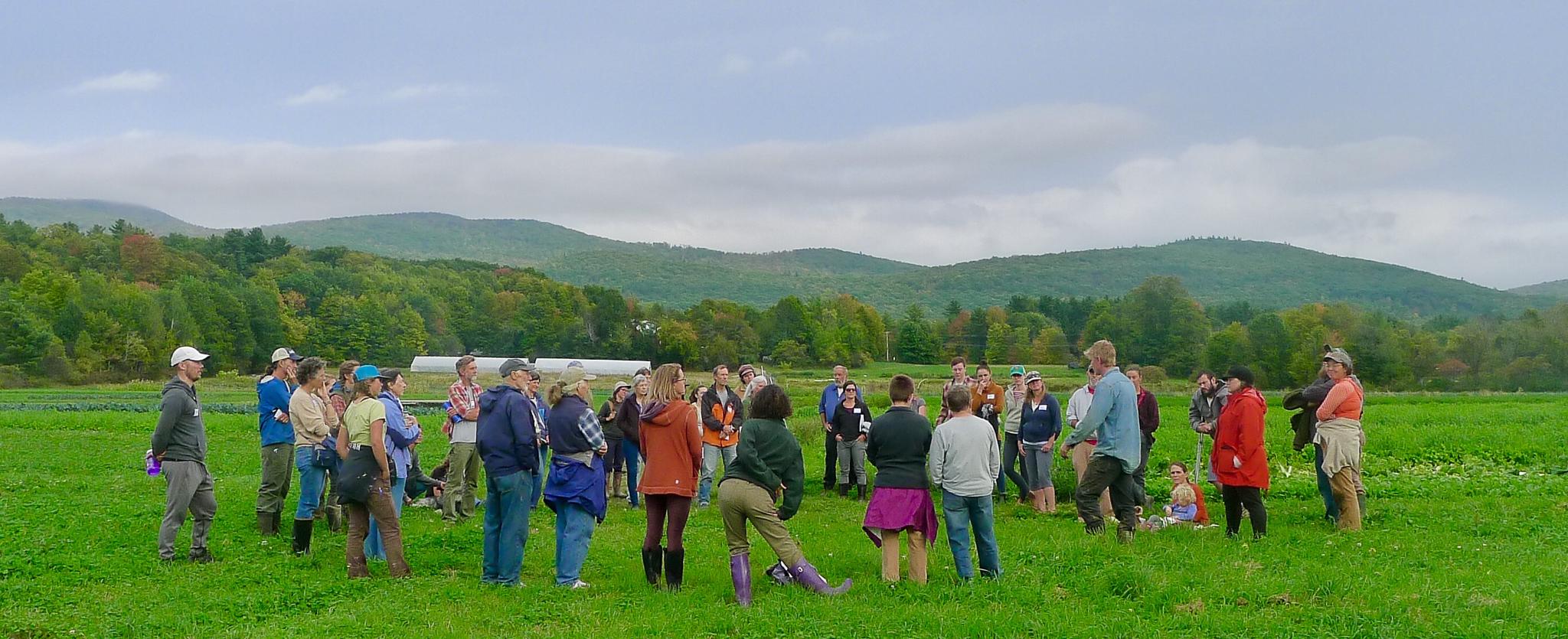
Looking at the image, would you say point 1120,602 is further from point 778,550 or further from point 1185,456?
point 1185,456

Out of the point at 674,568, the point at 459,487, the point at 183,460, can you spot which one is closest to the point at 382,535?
the point at 183,460

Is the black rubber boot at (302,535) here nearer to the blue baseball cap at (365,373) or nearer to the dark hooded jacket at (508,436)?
the blue baseball cap at (365,373)

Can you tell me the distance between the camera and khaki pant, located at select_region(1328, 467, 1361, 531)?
1130 cm

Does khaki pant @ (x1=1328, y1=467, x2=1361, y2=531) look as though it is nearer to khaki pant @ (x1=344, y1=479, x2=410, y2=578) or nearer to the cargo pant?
khaki pant @ (x1=344, y1=479, x2=410, y2=578)

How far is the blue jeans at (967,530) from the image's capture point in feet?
28.9

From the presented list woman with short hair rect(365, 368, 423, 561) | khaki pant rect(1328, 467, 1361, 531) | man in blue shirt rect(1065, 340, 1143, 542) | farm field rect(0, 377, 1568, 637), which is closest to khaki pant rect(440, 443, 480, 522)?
farm field rect(0, 377, 1568, 637)

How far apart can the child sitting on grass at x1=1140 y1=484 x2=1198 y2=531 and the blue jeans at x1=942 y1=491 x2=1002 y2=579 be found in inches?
161

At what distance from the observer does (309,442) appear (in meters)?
10.7

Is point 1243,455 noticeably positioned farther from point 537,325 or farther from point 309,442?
point 537,325

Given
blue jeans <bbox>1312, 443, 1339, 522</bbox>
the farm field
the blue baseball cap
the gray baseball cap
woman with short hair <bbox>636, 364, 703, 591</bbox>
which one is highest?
the gray baseball cap

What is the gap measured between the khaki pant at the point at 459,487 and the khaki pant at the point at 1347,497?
33.4 ft

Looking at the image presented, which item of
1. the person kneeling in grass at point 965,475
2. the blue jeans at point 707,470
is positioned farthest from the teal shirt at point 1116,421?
the blue jeans at point 707,470

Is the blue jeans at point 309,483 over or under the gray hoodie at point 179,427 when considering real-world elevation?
under

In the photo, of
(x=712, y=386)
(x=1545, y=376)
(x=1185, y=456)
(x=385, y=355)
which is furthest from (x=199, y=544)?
(x=385, y=355)
